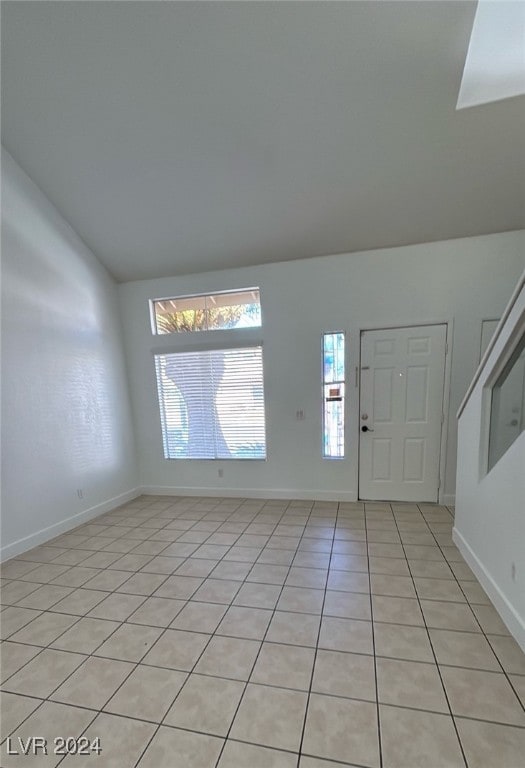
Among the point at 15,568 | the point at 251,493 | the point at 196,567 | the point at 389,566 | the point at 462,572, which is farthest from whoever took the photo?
the point at 251,493

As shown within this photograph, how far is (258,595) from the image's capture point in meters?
2.19

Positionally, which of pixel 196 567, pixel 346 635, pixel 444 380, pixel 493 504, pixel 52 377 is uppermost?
pixel 52 377

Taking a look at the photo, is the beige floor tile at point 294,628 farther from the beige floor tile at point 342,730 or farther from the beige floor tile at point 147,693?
the beige floor tile at point 147,693

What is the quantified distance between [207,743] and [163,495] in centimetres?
340

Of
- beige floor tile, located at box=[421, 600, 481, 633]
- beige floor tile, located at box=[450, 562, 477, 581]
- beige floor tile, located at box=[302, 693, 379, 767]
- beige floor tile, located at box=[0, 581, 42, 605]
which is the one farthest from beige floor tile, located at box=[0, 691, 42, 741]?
beige floor tile, located at box=[450, 562, 477, 581]

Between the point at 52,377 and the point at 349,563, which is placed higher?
the point at 52,377

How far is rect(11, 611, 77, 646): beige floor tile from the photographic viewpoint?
1892mm

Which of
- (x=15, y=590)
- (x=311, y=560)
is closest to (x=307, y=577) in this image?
(x=311, y=560)

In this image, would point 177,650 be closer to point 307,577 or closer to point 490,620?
point 307,577

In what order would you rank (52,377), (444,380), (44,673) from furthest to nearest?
→ (444,380) → (52,377) → (44,673)

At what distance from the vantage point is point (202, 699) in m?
1.46

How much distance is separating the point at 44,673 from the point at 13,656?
279 millimetres

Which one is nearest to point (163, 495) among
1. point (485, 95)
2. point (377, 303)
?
point (377, 303)

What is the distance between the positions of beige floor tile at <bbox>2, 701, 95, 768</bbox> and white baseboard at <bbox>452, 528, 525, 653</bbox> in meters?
2.20
